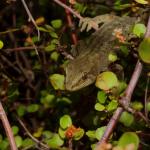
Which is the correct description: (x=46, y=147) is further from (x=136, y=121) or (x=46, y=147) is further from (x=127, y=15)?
(x=127, y=15)

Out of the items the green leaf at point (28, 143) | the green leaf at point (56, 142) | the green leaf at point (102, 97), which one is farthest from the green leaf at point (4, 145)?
the green leaf at point (102, 97)

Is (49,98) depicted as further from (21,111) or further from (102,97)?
(102,97)

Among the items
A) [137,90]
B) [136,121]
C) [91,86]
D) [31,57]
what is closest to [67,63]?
[91,86]

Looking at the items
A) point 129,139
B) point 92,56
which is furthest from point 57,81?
point 129,139

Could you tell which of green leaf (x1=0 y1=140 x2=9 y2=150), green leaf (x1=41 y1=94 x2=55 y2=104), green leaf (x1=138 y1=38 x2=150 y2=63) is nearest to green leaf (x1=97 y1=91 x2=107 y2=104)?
green leaf (x1=138 y1=38 x2=150 y2=63)

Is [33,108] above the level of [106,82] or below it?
Result: below

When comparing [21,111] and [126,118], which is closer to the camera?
[126,118]
